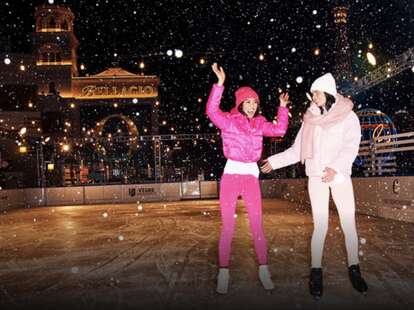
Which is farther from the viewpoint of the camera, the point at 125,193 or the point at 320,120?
the point at 125,193

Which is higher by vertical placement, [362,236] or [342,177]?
[342,177]

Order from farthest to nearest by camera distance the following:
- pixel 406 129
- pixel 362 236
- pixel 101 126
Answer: pixel 101 126, pixel 406 129, pixel 362 236

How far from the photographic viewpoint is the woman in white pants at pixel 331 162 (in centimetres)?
403

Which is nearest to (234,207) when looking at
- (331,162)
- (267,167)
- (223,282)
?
(267,167)

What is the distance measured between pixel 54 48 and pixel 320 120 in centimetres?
4501

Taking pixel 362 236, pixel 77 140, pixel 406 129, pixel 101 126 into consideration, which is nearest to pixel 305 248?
pixel 362 236

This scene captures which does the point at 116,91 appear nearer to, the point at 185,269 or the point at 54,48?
the point at 54,48

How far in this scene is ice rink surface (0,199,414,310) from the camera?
3913 millimetres

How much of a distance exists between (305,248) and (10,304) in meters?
4.25

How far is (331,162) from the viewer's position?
408 cm

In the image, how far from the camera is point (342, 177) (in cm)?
400

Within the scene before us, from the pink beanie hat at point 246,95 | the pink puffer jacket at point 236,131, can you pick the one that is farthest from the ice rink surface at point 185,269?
the pink beanie hat at point 246,95

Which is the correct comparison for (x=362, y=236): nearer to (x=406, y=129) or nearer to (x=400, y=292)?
(x=400, y=292)

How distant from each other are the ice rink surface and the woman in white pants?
0.42 m
